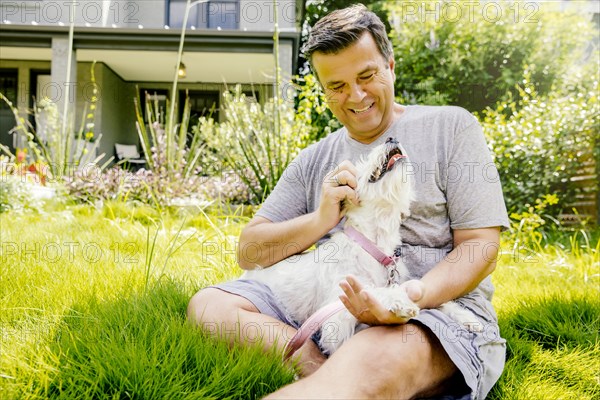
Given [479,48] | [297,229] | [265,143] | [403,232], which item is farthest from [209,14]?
[403,232]

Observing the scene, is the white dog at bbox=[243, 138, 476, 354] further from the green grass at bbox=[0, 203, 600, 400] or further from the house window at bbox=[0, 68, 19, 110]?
the house window at bbox=[0, 68, 19, 110]

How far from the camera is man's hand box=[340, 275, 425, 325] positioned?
5.85ft

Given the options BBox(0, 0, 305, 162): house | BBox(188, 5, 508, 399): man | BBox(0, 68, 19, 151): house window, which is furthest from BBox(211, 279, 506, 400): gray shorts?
BBox(0, 68, 19, 151): house window

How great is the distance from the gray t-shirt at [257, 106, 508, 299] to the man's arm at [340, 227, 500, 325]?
40 millimetres

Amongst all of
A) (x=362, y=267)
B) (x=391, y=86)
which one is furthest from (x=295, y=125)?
(x=362, y=267)

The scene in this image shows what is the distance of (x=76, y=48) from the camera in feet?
37.8

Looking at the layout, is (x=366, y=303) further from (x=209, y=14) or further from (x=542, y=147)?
(x=209, y=14)

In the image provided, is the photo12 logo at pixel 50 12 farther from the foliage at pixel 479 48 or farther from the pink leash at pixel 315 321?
the pink leash at pixel 315 321

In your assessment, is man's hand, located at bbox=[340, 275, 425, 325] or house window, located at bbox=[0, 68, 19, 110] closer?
man's hand, located at bbox=[340, 275, 425, 325]

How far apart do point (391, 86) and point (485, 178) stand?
23.3 inches

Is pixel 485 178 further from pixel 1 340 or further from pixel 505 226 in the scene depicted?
pixel 1 340

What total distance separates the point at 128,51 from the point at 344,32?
34.8 ft

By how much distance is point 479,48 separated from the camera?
1164 centimetres

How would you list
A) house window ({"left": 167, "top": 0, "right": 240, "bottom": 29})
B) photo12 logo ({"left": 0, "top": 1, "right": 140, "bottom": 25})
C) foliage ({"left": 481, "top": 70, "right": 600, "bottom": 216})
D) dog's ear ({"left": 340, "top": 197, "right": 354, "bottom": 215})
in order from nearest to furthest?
dog's ear ({"left": 340, "top": 197, "right": 354, "bottom": 215}) < foliage ({"left": 481, "top": 70, "right": 600, "bottom": 216}) < photo12 logo ({"left": 0, "top": 1, "right": 140, "bottom": 25}) < house window ({"left": 167, "top": 0, "right": 240, "bottom": 29})
